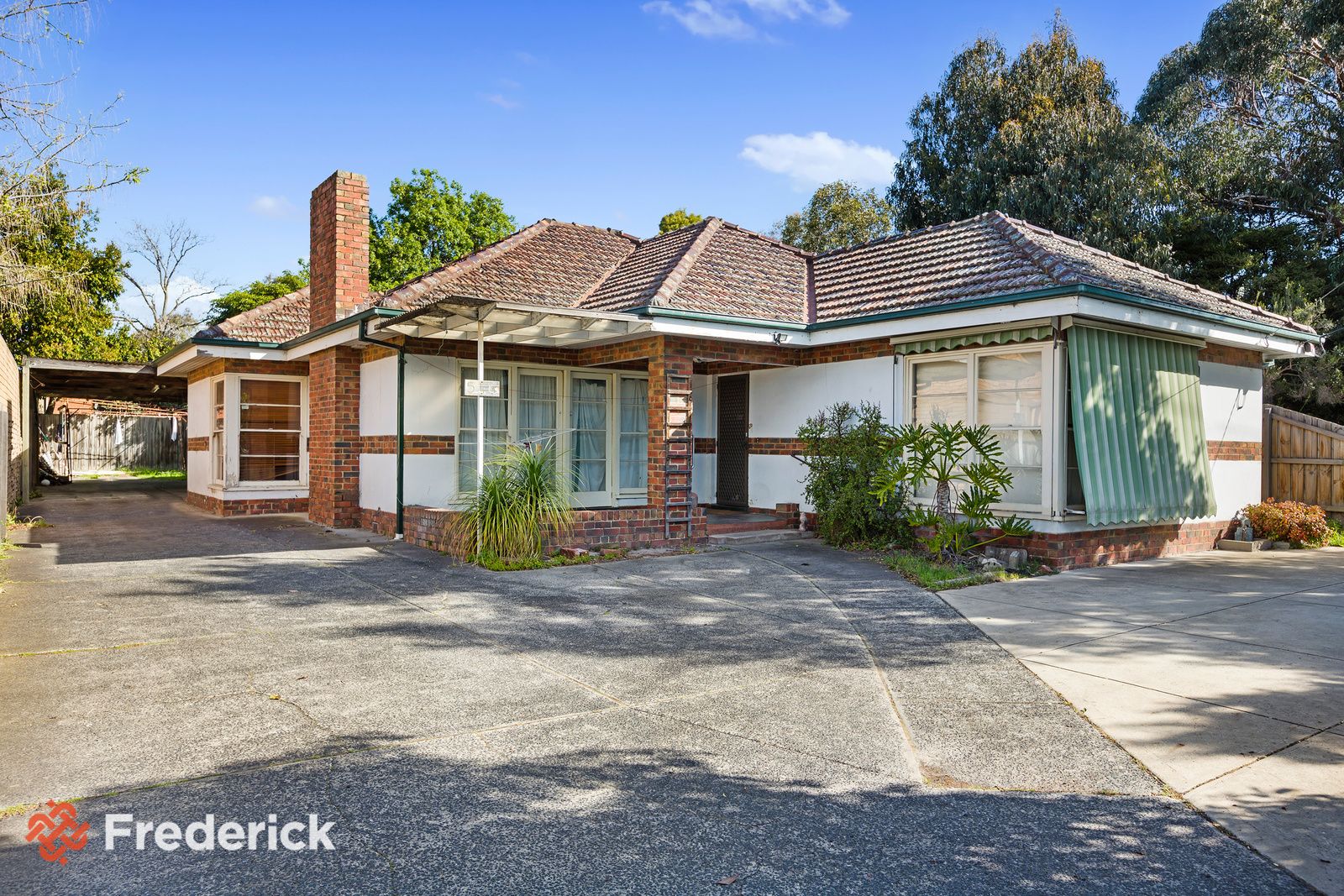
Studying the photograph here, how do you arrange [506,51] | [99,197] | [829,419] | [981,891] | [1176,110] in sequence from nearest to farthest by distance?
[981,891], [99,197], [829,419], [506,51], [1176,110]

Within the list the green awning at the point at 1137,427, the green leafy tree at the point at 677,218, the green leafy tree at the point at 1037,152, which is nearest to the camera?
the green awning at the point at 1137,427

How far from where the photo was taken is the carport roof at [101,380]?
56.9 feet

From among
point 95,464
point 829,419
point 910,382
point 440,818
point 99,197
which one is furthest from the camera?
point 95,464

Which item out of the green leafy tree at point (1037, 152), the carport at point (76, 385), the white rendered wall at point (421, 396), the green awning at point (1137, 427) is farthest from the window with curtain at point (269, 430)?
the green leafy tree at point (1037, 152)

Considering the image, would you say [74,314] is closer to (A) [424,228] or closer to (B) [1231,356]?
(A) [424,228]

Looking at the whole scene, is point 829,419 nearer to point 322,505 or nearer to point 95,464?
point 322,505

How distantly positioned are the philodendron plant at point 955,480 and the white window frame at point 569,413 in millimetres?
4498

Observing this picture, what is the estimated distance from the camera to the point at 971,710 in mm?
4770

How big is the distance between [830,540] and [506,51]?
8.59m

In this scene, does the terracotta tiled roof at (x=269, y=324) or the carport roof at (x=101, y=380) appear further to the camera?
the carport roof at (x=101, y=380)

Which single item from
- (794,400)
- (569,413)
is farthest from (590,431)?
(794,400)

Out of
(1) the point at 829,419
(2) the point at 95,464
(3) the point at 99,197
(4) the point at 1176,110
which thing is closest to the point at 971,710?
(1) the point at 829,419

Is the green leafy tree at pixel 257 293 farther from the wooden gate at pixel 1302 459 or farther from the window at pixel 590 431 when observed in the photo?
the wooden gate at pixel 1302 459

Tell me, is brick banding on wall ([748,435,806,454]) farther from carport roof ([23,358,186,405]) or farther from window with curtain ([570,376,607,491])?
carport roof ([23,358,186,405])
